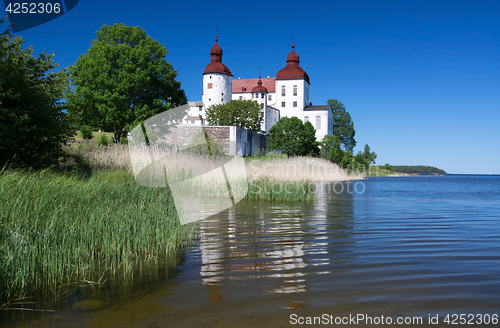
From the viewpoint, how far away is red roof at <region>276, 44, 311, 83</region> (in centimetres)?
6134

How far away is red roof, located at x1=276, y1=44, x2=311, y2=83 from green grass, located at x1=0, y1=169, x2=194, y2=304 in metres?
57.6

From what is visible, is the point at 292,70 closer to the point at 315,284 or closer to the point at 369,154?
the point at 369,154

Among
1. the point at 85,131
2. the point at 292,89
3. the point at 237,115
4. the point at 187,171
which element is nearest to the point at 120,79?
the point at 85,131

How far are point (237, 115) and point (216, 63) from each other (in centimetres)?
1690

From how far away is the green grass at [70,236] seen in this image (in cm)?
346

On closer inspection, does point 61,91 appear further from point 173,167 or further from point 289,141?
point 289,141

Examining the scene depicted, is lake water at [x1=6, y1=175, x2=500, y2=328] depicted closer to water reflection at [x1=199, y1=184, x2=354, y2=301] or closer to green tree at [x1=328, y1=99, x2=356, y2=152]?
water reflection at [x1=199, y1=184, x2=354, y2=301]

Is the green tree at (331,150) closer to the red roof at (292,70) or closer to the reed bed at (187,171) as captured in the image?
the red roof at (292,70)

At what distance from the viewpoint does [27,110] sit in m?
8.73

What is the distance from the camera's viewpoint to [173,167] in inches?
433

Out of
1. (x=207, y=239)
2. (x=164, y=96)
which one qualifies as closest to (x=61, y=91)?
(x=207, y=239)

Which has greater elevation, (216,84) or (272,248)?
(216,84)

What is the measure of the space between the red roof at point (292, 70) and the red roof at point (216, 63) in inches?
372

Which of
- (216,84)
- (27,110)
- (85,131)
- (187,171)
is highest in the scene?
(216,84)
